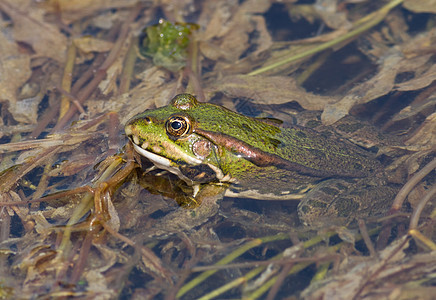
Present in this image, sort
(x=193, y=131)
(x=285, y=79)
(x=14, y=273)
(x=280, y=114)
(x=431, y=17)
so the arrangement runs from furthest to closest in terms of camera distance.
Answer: (x=431, y=17)
(x=285, y=79)
(x=280, y=114)
(x=193, y=131)
(x=14, y=273)

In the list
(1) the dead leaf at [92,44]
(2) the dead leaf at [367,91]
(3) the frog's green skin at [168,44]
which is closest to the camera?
(2) the dead leaf at [367,91]

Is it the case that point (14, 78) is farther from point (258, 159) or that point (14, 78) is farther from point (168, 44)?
point (258, 159)

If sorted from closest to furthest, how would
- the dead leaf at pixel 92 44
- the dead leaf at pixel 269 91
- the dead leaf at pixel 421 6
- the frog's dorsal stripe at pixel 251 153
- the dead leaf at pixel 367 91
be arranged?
the frog's dorsal stripe at pixel 251 153 < the dead leaf at pixel 367 91 < the dead leaf at pixel 269 91 < the dead leaf at pixel 92 44 < the dead leaf at pixel 421 6

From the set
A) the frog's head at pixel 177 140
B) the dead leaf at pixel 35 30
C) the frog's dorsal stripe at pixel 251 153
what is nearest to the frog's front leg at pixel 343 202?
the frog's dorsal stripe at pixel 251 153

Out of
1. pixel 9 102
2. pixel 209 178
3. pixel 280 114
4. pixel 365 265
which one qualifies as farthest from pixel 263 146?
pixel 9 102

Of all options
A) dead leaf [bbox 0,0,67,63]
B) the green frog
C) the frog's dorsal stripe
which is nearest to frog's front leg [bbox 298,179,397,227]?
the green frog

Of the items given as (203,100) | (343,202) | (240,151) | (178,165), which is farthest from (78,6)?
(343,202)

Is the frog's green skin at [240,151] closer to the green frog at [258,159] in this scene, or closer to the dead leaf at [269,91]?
the green frog at [258,159]

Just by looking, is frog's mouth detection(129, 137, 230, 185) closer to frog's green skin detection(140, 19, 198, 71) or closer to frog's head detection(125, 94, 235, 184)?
frog's head detection(125, 94, 235, 184)

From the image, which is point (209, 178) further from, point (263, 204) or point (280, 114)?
point (280, 114)
